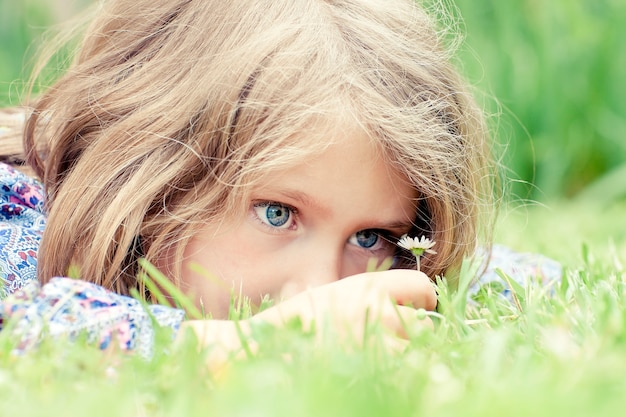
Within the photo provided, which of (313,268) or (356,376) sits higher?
(356,376)

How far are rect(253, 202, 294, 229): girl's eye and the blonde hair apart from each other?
6 centimetres

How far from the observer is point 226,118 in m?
1.54

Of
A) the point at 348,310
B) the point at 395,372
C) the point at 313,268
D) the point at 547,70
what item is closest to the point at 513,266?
the point at 313,268

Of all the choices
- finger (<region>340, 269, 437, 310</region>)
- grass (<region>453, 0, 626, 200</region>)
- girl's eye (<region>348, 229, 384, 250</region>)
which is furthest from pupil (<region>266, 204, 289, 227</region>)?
grass (<region>453, 0, 626, 200</region>)

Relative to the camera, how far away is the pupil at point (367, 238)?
171cm

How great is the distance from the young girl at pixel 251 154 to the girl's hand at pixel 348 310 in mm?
60

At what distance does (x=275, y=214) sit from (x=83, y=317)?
55 centimetres

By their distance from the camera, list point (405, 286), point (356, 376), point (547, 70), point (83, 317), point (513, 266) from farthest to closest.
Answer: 1. point (547, 70)
2. point (513, 266)
3. point (405, 286)
4. point (83, 317)
5. point (356, 376)

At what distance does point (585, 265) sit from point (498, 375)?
91cm

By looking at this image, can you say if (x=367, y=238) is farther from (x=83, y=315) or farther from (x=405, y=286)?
(x=83, y=315)

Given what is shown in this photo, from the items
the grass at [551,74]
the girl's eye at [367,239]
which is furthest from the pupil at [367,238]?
the grass at [551,74]

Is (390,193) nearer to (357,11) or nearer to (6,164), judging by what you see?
(357,11)

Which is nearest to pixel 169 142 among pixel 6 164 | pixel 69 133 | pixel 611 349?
pixel 69 133

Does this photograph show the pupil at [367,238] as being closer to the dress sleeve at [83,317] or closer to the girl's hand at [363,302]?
the girl's hand at [363,302]
